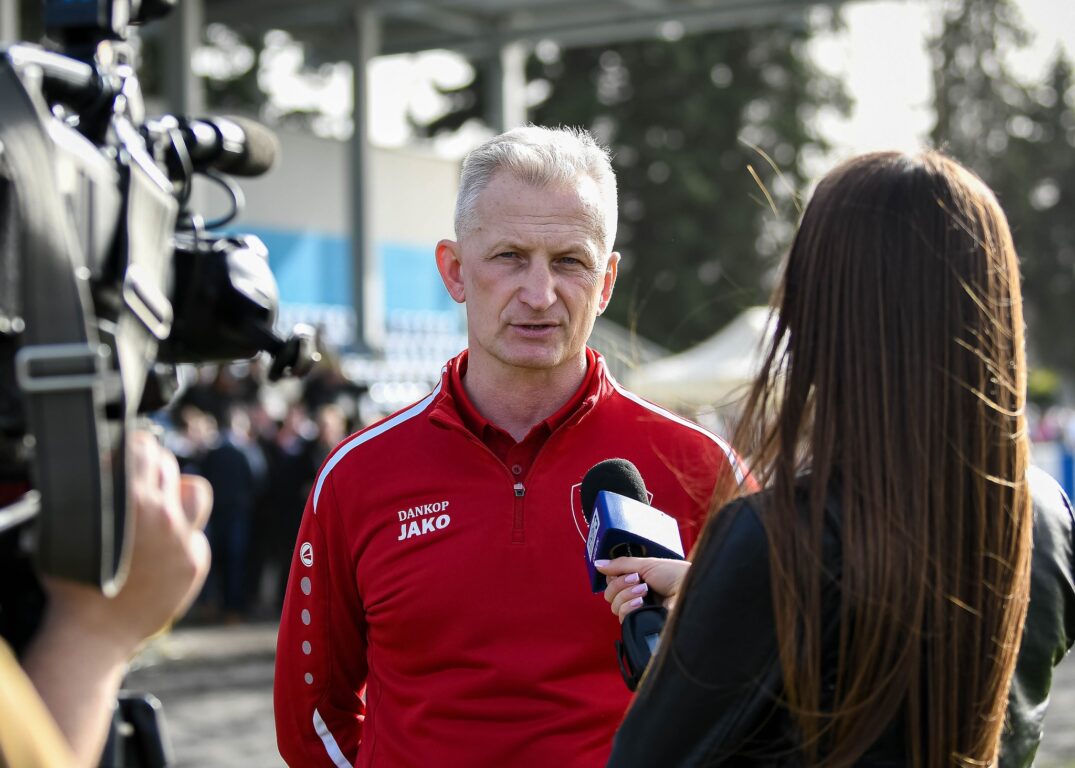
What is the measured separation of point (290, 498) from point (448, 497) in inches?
433

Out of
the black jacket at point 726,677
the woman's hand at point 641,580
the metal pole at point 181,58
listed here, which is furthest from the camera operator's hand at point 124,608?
the metal pole at point 181,58

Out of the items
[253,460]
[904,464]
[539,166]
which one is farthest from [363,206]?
[904,464]

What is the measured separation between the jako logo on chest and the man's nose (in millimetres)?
457

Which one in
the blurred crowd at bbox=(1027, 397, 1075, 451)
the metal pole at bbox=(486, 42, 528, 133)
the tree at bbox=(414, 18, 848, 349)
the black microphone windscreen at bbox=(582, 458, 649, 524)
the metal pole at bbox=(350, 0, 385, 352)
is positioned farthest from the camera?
the blurred crowd at bbox=(1027, 397, 1075, 451)

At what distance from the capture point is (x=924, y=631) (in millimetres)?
1655

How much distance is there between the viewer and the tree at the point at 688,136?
30.2 metres

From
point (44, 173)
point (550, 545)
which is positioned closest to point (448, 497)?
point (550, 545)

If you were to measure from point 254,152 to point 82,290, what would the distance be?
1.00 metres

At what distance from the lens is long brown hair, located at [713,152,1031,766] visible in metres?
1.63

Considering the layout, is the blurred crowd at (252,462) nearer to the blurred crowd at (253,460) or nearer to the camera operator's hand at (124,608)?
the blurred crowd at (253,460)

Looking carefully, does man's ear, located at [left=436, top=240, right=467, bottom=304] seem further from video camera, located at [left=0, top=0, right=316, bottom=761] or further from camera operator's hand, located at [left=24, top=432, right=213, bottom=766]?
camera operator's hand, located at [left=24, top=432, right=213, bottom=766]

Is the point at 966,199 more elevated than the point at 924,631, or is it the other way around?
the point at 966,199

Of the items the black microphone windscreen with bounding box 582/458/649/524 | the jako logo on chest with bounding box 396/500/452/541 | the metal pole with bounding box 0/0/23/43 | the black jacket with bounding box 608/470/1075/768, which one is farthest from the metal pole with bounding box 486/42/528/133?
the black jacket with bounding box 608/470/1075/768

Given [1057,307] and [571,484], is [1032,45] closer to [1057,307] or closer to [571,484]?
[1057,307]
